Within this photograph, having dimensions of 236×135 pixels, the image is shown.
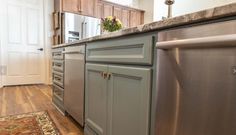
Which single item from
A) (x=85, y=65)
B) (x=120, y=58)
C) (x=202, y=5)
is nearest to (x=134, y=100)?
(x=120, y=58)

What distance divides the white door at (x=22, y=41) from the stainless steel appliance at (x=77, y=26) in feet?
3.28

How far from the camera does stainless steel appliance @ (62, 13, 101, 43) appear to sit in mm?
3559

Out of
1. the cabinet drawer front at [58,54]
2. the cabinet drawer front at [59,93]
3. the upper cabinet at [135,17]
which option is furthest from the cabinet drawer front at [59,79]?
the upper cabinet at [135,17]

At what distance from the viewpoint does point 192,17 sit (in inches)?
23.0

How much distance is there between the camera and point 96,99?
1.27 meters

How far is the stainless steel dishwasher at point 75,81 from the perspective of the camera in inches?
60.0

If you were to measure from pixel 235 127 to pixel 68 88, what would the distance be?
1631 millimetres

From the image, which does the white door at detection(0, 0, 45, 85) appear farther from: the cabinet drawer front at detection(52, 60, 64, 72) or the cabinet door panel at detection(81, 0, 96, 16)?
the cabinet drawer front at detection(52, 60, 64, 72)

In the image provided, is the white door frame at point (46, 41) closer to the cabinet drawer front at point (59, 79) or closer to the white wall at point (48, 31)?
the white wall at point (48, 31)

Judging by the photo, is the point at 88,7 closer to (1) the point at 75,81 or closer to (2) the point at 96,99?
(1) the point at 75,81

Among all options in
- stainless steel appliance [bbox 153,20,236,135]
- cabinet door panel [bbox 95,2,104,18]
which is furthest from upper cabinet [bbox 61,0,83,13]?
stainless steel appliance [bbox 153,20,236,135]

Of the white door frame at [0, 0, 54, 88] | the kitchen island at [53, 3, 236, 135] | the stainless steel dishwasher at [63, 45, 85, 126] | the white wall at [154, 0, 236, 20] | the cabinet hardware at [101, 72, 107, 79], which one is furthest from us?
the white door frame at [0, 0, 54, 88]

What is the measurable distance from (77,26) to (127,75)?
304 cm

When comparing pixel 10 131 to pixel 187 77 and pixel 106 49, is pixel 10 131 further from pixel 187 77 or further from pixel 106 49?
pixel 187 77
